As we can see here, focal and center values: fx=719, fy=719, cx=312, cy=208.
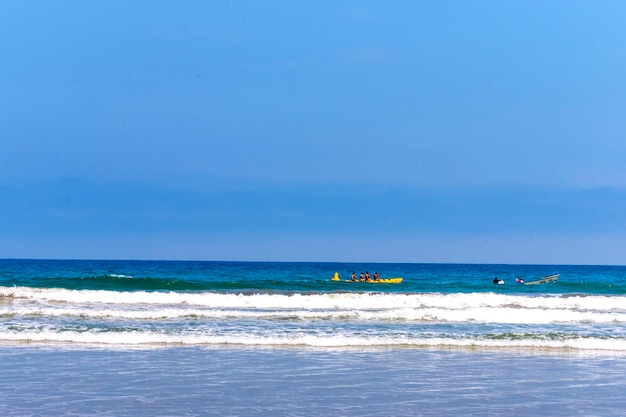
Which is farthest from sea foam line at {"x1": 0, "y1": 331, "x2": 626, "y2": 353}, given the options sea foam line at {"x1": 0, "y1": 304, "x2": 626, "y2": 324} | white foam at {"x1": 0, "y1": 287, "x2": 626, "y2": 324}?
white foam at {"x1": 0, "y1": 287, "x2": 626, "y2": 324}

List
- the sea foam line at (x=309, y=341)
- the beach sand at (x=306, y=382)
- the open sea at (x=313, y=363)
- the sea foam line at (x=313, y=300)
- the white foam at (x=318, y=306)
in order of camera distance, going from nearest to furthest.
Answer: the beach sand at (x=306, y=382)
the open sea at (x=313, y=363)
the sea foam line at (x=309, y=341)
the white foam at (x=318, y=306)
the sea foam line at (x=313, y=300)

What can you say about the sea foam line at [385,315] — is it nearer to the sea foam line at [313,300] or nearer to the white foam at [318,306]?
the white foam at [318,306]

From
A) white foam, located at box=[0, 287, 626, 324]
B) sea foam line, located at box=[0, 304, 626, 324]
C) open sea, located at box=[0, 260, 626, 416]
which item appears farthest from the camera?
white foam, located at box=[0, 287, 626, 324]

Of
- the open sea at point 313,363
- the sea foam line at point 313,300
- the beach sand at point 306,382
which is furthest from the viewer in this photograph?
the sea foam line at point 313,300

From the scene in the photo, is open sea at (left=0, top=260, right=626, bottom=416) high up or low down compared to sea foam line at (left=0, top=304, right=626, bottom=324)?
down

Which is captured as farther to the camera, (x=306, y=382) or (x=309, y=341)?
(x=309, y=341)

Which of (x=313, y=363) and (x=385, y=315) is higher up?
(x=385, y=315)

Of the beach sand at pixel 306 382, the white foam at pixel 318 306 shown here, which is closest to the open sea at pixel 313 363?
the beach sand at pixel 306 382

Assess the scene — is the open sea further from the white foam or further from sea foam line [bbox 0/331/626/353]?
the white foam

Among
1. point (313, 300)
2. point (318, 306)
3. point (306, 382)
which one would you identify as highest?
point (313, 300)

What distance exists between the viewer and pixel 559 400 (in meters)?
10.3

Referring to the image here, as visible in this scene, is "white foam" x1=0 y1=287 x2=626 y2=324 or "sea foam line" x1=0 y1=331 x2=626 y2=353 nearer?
"sea foam line" x1=0 y1=331 x2=626 y2=353

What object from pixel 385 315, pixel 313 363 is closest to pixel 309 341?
pixel 313 363

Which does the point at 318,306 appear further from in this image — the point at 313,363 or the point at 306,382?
the point at 306,382
